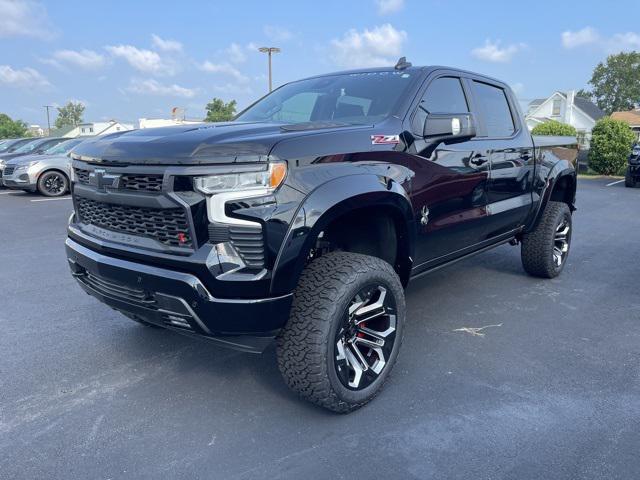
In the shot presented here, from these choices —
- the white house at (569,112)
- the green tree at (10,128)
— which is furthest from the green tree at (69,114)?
the white house at (569,112)

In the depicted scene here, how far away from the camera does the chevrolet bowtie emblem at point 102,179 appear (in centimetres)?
254

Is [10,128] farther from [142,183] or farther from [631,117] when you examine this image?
[142,183]

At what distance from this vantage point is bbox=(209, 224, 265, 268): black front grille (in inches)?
87.9

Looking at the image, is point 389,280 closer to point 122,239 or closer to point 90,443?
point 122,239

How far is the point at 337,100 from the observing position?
11.7 feet

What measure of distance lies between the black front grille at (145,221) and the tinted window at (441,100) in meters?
1.62

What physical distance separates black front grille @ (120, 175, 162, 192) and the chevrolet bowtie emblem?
42 millimetres

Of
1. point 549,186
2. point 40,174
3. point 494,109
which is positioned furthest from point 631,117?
point 494,109

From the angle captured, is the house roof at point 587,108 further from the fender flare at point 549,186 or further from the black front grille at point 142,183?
the black front grille at point 142,183

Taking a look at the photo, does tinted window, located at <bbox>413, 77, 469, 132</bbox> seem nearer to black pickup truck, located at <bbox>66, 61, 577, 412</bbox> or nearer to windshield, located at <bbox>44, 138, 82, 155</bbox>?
black pickup truck, located at <bbox>66, 61, 577, 412</bbox>

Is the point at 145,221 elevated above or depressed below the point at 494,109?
below

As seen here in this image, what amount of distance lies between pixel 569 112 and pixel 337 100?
48.9m

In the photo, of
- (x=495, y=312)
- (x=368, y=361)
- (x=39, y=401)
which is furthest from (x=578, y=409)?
(x=39, y=401)

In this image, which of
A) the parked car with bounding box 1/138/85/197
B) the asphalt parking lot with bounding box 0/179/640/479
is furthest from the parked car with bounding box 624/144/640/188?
the parked car with bounding box 1/138/85/197
